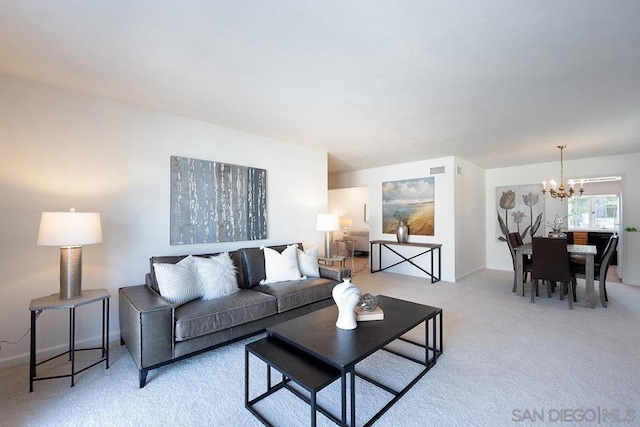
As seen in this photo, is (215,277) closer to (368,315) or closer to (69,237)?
(69,237)

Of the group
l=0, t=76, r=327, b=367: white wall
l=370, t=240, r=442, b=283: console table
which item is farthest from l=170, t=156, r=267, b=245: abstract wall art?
l=370, t=240, r=442, b=283: console table

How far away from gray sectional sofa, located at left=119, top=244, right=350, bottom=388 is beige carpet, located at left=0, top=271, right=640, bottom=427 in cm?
22

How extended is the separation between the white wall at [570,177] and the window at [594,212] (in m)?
3.37

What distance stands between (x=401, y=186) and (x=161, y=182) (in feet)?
14.7

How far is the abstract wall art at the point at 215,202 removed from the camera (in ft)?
10.2

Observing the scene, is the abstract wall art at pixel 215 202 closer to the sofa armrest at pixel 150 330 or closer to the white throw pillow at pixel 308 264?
the white throw pillow at pixel 308 264

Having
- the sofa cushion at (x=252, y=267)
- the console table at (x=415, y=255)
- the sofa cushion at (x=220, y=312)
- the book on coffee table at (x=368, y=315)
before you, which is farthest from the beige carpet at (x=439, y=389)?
the console table at (x=415, y=255)

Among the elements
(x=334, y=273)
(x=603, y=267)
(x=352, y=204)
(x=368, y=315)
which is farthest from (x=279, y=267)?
(x=352, y=204)

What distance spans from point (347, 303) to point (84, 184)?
2620 mm

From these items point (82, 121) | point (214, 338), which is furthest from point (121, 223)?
point (214, 338)

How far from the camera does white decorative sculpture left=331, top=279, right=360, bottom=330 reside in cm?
195

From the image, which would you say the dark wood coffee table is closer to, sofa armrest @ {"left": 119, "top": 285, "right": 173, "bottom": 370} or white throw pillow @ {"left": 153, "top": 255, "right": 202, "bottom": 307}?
sofa armrest @ {"left": 119, "top": 285, "right": 173, "bottom": 370}

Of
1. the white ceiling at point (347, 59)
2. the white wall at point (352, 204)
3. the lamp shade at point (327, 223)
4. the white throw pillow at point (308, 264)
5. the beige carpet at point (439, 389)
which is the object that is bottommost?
the beige carpet at point (439, 389)

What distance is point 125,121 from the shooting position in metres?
2.81
